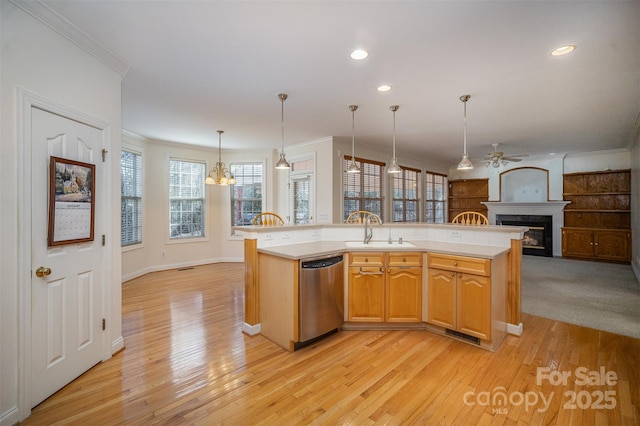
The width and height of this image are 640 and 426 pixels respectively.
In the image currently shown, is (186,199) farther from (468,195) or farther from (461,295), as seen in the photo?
(468,195)

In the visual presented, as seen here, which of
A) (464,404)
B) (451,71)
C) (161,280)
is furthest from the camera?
(161,280)

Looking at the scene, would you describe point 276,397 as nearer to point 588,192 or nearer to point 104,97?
point 104,97

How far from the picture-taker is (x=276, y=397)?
2.11m

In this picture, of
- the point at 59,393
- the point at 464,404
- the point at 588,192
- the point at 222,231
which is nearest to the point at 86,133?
the point at 59,393

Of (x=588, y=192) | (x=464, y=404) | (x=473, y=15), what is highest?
(x=473, y=15)

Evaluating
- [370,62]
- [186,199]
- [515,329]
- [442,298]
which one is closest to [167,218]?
[186,199]

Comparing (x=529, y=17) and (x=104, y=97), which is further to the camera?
(x=104, y=97)

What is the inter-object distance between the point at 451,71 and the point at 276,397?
3.40m

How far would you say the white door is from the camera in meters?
2.03

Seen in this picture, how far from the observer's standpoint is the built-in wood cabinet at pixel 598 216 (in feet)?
22.7

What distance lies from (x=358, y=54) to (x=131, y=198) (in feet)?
16.8

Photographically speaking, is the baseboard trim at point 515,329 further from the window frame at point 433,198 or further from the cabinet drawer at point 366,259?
the window frame at point 433,198

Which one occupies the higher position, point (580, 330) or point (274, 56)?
point (274, 56)

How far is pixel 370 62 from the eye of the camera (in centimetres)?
275
